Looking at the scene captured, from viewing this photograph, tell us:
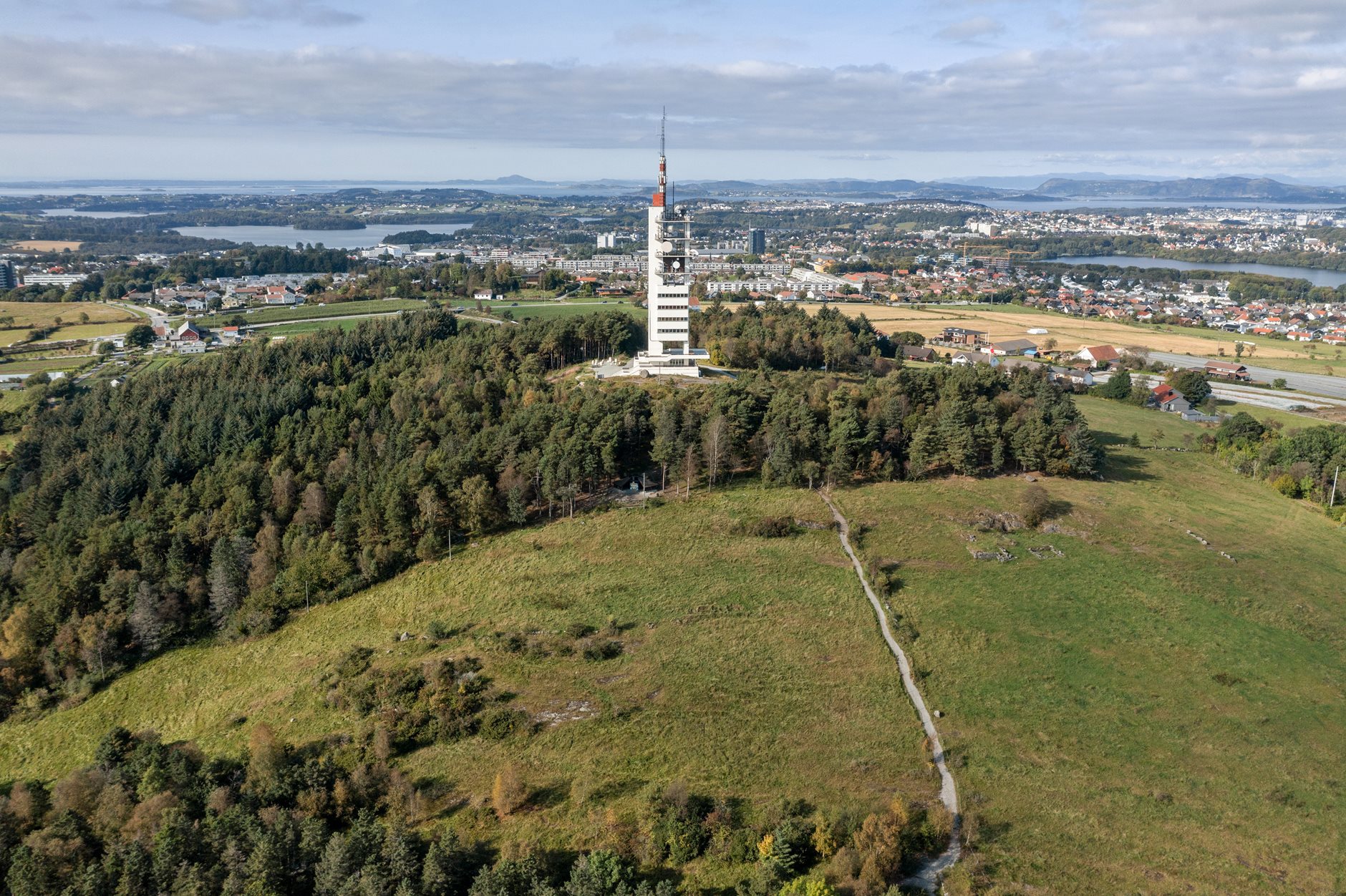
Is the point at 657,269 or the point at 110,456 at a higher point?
the point at 657,269

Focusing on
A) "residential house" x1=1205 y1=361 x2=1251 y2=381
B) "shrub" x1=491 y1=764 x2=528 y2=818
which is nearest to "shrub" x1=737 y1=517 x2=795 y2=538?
"shrub" x1=491 y1=764 x2=528 y2=818

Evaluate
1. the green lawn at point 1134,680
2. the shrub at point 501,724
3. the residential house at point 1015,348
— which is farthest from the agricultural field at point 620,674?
the residential house at point 1015,348

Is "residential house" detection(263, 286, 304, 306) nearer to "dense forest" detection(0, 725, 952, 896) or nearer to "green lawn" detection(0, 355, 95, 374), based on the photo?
"green lawn" detection(0, 355, 95, 374)

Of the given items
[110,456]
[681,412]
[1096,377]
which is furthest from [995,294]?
[110,456]

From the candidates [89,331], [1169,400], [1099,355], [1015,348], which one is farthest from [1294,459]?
[89,331]

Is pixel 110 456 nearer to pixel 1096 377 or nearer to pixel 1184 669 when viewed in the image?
pixel 1184 669

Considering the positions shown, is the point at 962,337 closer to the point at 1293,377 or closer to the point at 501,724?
the point at 1293,377
